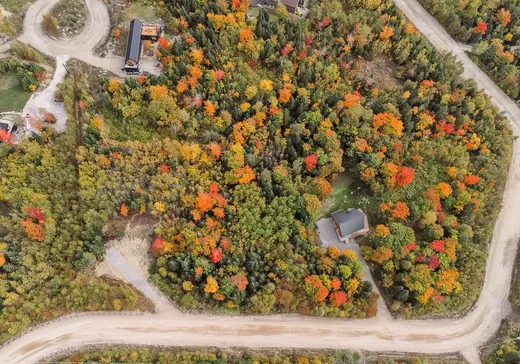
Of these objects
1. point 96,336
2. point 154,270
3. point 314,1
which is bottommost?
point 96,336

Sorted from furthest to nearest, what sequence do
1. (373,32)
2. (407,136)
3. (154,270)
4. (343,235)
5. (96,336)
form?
(373,32), (407,136), (343,235), (154,270), (96,336)

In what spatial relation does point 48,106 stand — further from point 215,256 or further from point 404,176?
point 404,176

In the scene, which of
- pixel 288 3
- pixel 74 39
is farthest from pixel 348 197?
pixel 74 39

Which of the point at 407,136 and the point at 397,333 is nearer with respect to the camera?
the point at 397,333

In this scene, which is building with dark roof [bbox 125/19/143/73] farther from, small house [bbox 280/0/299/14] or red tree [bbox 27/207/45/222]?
small house [bbox 280/0/299/14]

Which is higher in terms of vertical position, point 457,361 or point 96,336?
point 457,361

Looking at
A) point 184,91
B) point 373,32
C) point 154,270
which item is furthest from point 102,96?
point 373,32

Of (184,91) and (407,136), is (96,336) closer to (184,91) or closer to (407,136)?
(184,91)
